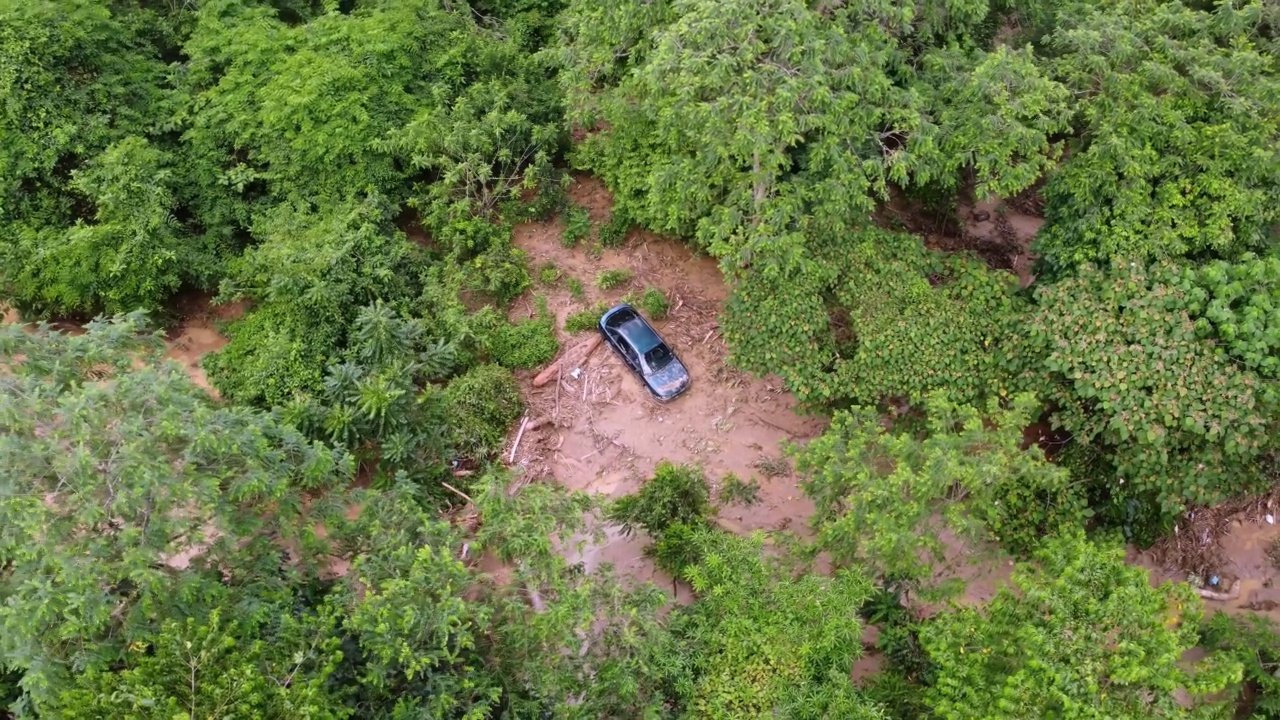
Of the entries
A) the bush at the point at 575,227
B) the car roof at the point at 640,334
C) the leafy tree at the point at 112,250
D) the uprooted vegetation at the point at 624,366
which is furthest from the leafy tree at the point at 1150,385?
the leafy tree at the point at 112,250

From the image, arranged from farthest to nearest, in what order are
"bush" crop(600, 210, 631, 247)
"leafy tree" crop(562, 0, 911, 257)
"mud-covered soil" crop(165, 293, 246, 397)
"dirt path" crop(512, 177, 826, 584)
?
"bush" crop(600, 210, 631, 247), "mud-covered soil" crop(165, 293, 246, 397), "dirt path" crop(512, 177, 826, 584), "leafy tree" crop(562, 0, 911, 257)

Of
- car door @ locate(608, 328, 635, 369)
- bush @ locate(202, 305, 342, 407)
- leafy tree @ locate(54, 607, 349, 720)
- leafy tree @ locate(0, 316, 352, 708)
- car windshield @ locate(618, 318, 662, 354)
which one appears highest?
leafy tree @ locate(0, 316, 352, 708)

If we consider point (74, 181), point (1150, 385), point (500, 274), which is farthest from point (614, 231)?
point (74, 181)

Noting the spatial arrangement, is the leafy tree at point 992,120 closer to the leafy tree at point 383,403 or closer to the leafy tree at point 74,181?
the leafy tree at point 383,403

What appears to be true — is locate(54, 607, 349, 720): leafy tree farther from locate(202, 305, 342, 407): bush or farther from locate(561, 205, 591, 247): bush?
locate(561, 205, 591, 247): bush

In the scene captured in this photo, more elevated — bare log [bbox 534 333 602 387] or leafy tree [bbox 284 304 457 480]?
leafy tree [bbox 284 304 457 480]

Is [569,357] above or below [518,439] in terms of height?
above

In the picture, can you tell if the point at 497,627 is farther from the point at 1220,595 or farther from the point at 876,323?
the point at 1220,595

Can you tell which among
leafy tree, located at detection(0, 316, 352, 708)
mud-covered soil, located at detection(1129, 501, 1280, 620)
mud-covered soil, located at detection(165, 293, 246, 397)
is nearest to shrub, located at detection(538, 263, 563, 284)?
mud-covered soil, located at detection(165, 293, 246, 397)
